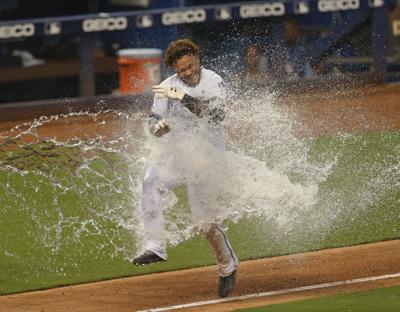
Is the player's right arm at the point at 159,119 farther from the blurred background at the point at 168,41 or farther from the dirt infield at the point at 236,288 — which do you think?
the blurred background at the point at 168,41

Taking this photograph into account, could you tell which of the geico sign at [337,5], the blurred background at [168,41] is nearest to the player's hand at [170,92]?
the blurred background at [168,41]

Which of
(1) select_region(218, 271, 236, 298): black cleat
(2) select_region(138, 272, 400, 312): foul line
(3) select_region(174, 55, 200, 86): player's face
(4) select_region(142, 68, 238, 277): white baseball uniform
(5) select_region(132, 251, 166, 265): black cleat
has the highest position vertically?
(3) select_region(174, 55, 200, 86): player's face

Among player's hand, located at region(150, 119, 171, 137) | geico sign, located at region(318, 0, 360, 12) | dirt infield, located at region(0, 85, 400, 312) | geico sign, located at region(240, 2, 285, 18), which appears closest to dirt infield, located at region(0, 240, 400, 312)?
dirt infield, located at region(0, 85, 400, 312)

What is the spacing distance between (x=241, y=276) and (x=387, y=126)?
24.8 feet

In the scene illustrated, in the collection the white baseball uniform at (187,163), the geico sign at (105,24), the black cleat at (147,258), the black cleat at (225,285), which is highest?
the white baseball uniform at (187,163)

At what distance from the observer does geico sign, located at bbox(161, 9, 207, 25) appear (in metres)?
19.8

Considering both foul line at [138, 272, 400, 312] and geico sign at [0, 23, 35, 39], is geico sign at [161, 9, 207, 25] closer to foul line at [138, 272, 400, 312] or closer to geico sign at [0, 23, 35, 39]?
geico sign at [0, 23, 35, 39]

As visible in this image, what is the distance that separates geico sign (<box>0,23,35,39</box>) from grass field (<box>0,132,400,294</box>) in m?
5.12

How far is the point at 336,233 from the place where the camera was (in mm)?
11719

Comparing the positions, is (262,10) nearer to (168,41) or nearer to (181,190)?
(168,41)

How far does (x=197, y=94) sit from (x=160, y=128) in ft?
1.45

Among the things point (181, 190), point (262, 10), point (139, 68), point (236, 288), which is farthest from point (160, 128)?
point (262, 10)

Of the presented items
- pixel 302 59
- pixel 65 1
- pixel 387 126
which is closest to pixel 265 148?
pixel 387 126

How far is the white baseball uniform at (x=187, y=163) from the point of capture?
359 inches
